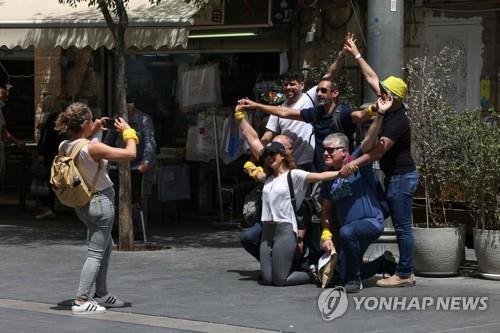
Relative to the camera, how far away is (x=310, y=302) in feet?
28.6

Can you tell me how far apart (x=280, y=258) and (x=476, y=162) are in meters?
2.06

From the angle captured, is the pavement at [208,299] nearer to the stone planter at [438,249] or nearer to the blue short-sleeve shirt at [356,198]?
the stone planter at [438,249]

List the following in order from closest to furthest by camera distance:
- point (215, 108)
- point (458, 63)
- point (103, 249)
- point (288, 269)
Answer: point (103, 249), point (288, 269), point (458, 63), point (215, 108)

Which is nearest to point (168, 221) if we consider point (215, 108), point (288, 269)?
point (215, 108)

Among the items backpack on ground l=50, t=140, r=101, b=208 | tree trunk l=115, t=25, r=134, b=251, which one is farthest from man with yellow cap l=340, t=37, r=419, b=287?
tree trunk l=115, t=25, r=134, b=251

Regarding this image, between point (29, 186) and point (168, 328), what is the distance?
33.0 feet

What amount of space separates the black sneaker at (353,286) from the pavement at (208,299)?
0.22ft

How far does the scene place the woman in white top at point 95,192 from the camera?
8.41 metres

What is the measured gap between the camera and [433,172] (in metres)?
10.1

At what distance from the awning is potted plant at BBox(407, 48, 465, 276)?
14.8ft

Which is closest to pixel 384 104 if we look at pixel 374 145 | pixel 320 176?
pixel 374 145

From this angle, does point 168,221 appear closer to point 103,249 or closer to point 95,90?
point 95,90

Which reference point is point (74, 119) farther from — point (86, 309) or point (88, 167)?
point (86, 309)

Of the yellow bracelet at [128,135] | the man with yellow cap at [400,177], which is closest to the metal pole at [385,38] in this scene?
the man with yellow cap at [400,177]
